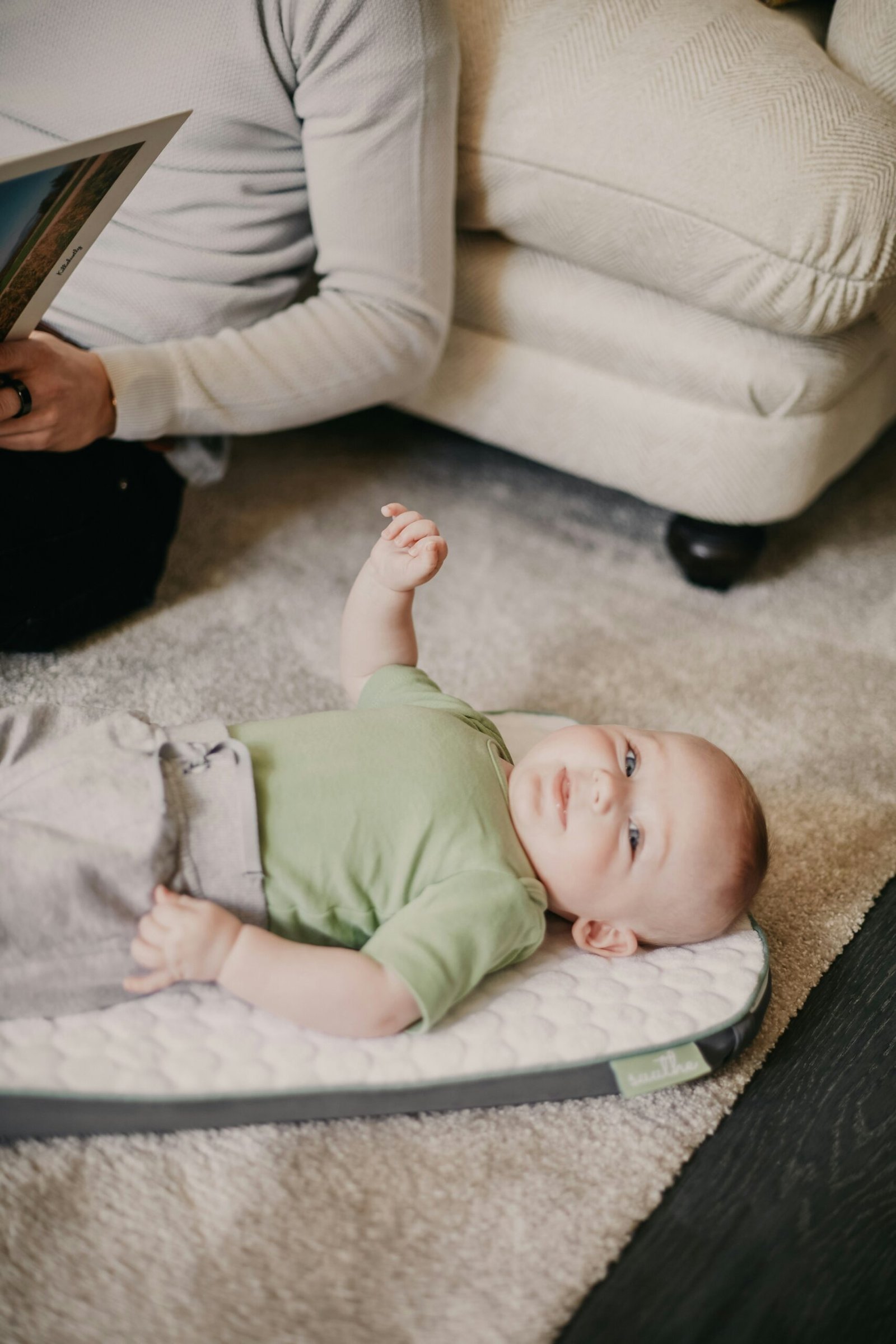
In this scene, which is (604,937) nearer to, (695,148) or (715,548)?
(715,548)

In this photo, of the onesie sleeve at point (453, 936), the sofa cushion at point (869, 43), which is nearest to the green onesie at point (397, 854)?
the onesie sleeve at point (453, 936)

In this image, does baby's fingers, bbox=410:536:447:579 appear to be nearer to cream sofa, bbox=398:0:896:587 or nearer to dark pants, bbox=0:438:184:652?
dark pants, bbox=0:438:184:652

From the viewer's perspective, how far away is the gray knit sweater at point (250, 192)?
35.5 inches

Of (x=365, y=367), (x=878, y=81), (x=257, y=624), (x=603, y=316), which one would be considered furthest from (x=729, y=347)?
(x=257, y=624)

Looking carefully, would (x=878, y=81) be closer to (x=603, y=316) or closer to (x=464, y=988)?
(x=603, y=316)

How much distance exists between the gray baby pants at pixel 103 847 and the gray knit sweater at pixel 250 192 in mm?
380

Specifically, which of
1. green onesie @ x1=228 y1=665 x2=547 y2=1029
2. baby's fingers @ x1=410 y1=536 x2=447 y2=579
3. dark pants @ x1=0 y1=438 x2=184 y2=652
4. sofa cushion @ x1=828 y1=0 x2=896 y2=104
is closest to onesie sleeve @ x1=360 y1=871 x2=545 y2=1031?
green onesie @ x1=228 y1=665 x2=547 y2=1029

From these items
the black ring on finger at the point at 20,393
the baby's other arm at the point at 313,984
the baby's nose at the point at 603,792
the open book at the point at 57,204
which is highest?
the open book at the point at 57,204

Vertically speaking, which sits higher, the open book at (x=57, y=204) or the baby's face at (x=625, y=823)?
the open book at (x=57, y=204)

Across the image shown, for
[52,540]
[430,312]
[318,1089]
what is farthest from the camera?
[430,312]

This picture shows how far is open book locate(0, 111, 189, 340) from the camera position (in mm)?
637

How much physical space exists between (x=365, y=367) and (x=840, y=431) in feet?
1.88

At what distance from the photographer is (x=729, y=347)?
1100 mm

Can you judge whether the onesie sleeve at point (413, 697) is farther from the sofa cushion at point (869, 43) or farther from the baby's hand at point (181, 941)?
the sofa cushion at point (869, 43)
